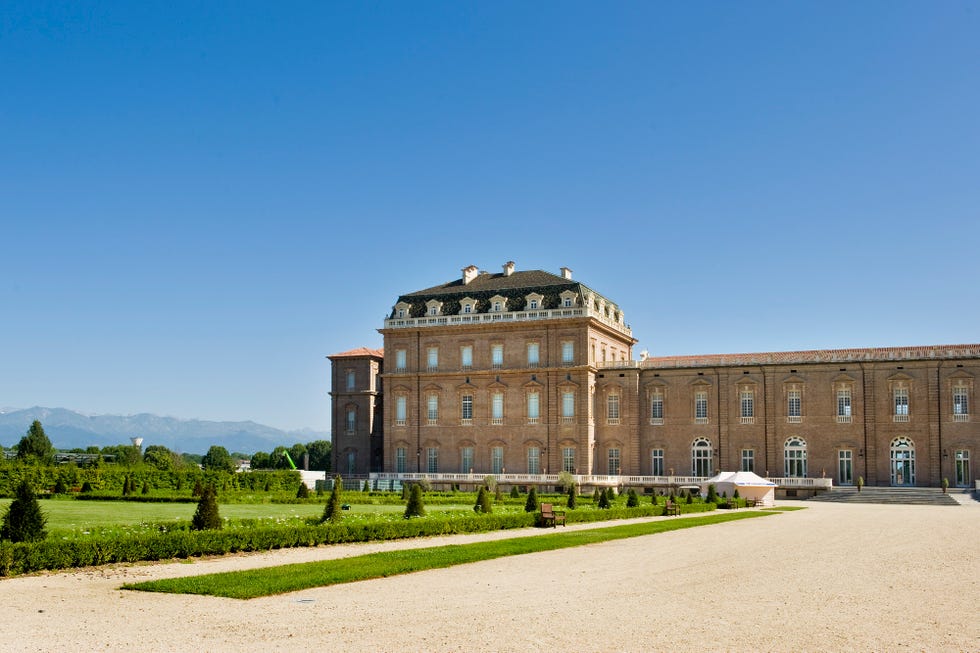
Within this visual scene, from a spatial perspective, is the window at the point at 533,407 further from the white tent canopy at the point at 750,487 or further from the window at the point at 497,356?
the white tent canopy at the point at 750,487

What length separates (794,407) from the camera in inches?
2243

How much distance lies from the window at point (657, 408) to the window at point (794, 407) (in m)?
7.29

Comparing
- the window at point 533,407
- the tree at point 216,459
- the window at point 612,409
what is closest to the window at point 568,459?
the window at point 533,407

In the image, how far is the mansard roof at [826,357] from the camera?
178 feet

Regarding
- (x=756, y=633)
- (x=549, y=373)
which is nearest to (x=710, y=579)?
(x=756, y=633)

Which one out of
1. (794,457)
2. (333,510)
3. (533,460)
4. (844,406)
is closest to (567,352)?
(533,460)

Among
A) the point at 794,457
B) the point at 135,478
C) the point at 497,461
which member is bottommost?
the point at 135,478

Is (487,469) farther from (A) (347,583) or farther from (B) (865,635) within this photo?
(B) (865,635)

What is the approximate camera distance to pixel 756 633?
1173 centimetres

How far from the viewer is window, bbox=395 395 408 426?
64750 millimetres

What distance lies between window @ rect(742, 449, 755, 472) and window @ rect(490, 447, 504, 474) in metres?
14.5

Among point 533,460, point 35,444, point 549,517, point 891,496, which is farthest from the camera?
point 35,444

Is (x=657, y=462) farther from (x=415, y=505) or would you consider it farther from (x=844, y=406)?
(x=415, y=505)

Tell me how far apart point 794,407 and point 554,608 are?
46.6 metres
